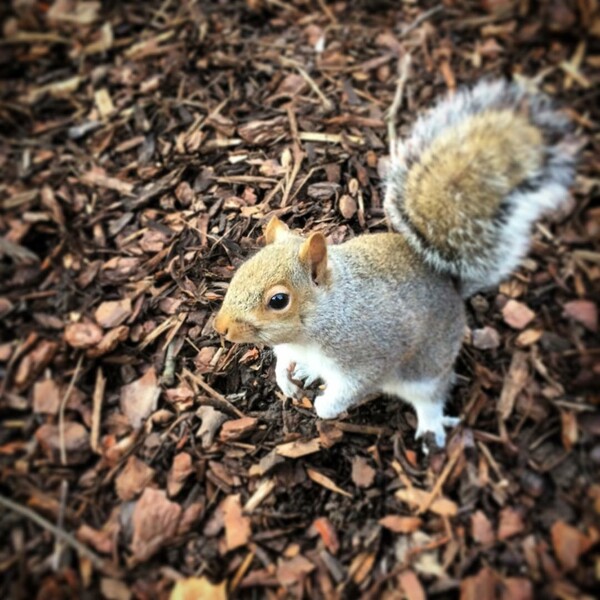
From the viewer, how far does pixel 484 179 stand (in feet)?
7.71

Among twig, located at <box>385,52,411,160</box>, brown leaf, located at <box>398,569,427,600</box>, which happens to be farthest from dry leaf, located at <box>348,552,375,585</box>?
twig, located at <box>385,52,411,160</box>

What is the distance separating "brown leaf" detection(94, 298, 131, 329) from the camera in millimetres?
2395

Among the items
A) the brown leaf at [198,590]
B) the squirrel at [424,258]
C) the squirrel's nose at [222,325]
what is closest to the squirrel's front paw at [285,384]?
the squirrel at [424,258]

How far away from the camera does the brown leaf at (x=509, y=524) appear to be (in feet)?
6.38

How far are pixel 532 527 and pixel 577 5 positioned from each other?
2844 millimetres

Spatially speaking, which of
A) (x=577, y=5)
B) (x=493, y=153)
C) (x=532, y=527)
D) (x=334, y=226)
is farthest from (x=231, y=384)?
(x=577, y=5)

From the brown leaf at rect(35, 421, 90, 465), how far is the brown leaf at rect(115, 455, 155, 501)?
0.46ft

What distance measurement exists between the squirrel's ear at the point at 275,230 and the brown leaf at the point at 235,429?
703mm

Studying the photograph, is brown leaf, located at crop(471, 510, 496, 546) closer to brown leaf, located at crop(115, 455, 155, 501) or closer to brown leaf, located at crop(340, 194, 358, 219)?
brown leaf, located at crop(115, 455, 155, 501)

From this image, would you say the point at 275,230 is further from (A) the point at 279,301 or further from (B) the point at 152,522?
(B) the point at 152,522

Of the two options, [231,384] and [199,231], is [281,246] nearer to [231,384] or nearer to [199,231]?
[199,231]

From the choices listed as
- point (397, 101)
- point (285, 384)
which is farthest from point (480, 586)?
point (397, 101)

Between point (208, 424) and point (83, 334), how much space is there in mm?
617

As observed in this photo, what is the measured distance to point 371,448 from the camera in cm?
240
